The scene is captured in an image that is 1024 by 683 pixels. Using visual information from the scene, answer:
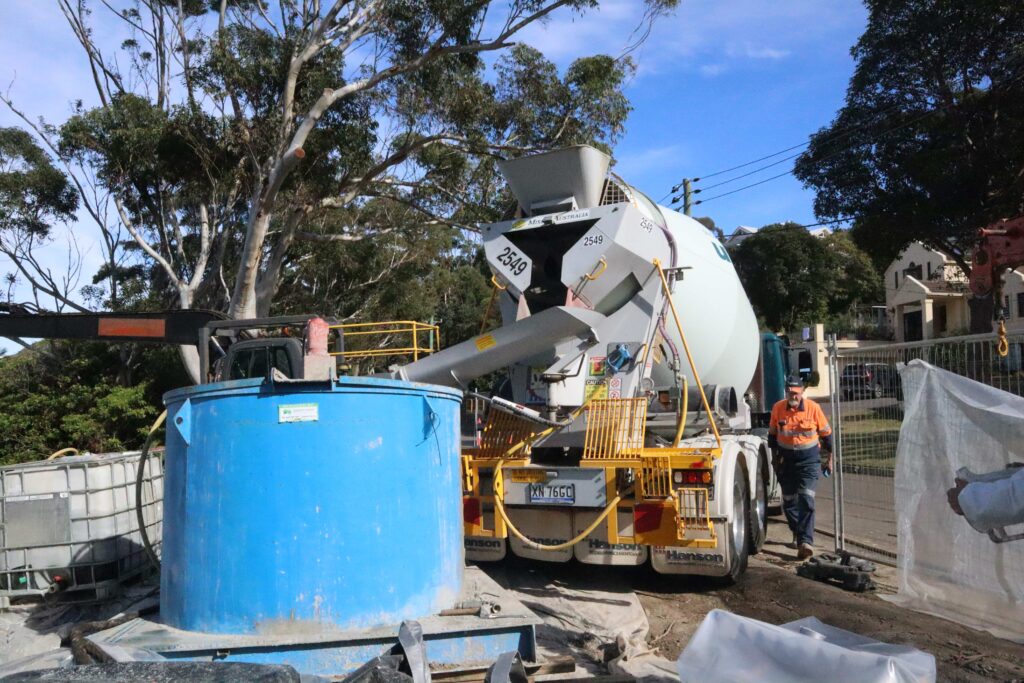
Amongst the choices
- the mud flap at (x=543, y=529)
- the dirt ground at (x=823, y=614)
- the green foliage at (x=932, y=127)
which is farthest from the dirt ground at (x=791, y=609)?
the green foliage at (x=932, y=127)

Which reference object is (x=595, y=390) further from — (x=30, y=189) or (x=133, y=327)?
(x=30, y=189)

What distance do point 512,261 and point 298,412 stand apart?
12.1 ft

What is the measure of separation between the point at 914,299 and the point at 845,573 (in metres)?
36.5

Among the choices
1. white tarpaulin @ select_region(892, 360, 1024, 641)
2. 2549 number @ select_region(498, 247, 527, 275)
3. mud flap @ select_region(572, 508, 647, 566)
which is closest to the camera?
white tarpaulin @ select_region(892, 360, 1024, 641)

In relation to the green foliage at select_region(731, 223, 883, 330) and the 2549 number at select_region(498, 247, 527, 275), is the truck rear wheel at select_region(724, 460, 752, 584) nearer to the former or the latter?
the 2549 number at select_region(498, 247, 527, 275)

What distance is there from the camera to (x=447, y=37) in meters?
16.8

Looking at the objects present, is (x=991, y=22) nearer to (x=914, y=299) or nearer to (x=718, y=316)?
(x=718, y=316)

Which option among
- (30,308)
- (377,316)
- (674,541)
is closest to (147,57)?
(377,316)

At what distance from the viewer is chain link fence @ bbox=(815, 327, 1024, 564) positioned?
6504 mm

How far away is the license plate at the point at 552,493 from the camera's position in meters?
6.50

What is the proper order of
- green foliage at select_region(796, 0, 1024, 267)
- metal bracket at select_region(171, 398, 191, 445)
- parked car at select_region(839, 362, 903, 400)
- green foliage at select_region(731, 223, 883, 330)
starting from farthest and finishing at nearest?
green foliage at select_region(731, 223, 883, 330)
green foliage at select_region(796, 0, 1024, 267)
parked car at select_region(839, 362, 903, 400)
metal bracket at select_region(171, 398, 191, 445)

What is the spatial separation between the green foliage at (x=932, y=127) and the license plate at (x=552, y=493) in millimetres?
14292

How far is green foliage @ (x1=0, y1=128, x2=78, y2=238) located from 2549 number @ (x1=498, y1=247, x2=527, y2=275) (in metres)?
17.5

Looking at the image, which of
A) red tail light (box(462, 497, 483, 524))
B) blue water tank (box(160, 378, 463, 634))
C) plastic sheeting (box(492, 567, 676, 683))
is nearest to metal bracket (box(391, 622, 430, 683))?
blue water tank (box(160, 378, 463, 634))
